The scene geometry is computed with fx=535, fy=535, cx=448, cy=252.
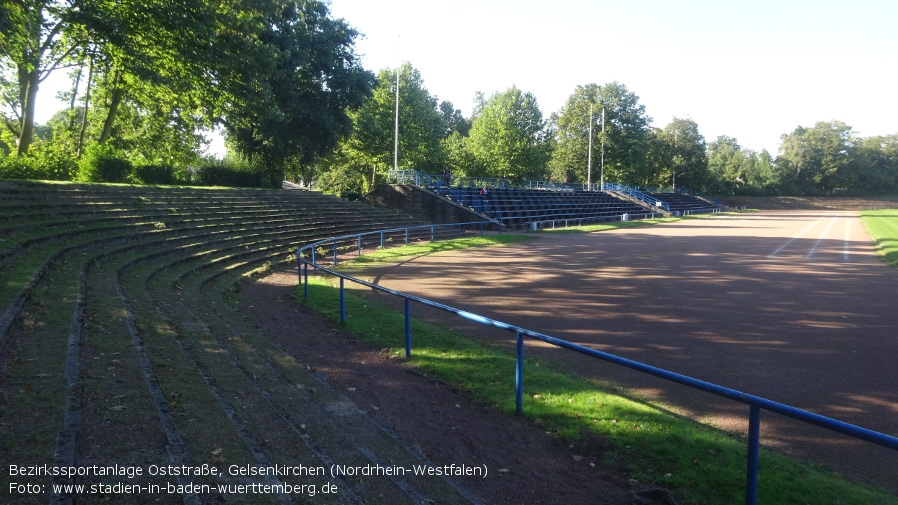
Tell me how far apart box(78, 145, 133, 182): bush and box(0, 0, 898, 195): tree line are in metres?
0.05

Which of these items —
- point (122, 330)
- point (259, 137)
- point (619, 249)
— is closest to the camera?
point (122, 330)

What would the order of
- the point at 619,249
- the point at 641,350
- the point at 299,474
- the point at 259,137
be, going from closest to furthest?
the point at 299,474
the point at 641,350
the point at 619,249
the point at 259,137

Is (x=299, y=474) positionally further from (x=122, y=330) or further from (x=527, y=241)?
(x=527, y=241)

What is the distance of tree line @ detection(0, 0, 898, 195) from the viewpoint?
1705cm

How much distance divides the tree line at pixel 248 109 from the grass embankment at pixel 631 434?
12535 mm

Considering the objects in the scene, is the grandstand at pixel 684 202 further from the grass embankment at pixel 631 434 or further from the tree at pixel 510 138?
the grass embankment at pixel 631 434

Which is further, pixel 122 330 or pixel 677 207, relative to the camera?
pixel 677 207

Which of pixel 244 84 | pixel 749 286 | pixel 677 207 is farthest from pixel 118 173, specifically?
pixel 677 207

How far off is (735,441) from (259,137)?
31.7m

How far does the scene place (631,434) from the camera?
488 cm

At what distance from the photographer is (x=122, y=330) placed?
6.50 m

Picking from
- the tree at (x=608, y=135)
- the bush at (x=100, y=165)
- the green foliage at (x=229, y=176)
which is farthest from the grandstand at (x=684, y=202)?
the bush at (x=100, y=165)

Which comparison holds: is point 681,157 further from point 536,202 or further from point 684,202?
point 536,202

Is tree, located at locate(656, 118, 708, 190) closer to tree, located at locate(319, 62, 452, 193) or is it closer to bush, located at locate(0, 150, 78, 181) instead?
tree, located at locate(319, 62, 452, 193)
